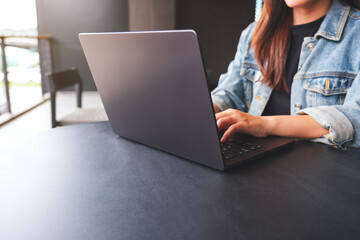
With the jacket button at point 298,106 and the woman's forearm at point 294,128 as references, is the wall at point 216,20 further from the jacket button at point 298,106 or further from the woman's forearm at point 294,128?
the woman's forearm at point 294,128

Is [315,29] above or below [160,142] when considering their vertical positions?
above

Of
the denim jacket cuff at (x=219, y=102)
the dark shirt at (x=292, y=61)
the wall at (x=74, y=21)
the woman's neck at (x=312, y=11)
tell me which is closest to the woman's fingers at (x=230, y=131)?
the denim jacket cuff at (x=219, y=102)

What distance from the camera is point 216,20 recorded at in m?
4.63

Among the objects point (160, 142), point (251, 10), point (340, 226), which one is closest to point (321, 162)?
point (340, 226)

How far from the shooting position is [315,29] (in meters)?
1.01

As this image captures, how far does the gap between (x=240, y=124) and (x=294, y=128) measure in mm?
160

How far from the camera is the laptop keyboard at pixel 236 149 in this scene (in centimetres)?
58

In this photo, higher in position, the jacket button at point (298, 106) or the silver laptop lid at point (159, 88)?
the silver laptop lid at point (159, 88)

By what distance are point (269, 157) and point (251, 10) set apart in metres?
4.42

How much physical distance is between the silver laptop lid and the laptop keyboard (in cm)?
6

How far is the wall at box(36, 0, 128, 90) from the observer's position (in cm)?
446

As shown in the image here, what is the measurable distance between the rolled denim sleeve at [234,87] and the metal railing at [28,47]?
284cm

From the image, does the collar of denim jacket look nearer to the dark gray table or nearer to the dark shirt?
the dark shirt

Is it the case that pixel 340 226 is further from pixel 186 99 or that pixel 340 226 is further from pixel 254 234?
pixel 186 99
